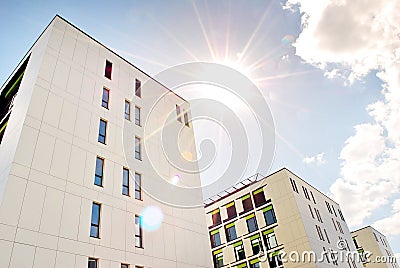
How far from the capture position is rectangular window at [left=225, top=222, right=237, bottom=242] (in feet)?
135

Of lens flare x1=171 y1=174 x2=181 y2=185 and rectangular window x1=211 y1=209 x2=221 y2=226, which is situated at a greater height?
rectangular window x1=211 y1=209 x2=221 y2=226

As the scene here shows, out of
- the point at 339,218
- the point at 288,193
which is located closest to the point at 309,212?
the point at 288,193

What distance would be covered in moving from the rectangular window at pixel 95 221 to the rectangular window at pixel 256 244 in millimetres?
26533

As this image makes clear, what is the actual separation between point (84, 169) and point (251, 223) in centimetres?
2812

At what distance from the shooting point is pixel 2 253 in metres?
12.3

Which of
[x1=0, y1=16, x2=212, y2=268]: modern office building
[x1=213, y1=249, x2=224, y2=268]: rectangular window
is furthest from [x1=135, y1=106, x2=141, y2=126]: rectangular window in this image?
[x1=213, y1=249, x2=224, y2=268]: rectangular window

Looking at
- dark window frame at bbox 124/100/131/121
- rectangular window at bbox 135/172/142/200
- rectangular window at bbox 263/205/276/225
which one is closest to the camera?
rectangular window at bbox 135/172/142/200

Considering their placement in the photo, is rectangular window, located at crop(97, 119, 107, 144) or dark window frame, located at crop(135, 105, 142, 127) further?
dark window frame, located at crop(135, 105, 142, 127)

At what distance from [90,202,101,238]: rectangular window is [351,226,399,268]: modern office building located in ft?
179

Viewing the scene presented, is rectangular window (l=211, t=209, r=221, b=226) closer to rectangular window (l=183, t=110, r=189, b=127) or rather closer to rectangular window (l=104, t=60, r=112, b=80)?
rectangular window (l=183, t=110, r=189, b=127)

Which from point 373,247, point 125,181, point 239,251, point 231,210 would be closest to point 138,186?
point 125,181

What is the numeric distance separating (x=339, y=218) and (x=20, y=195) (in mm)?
46702

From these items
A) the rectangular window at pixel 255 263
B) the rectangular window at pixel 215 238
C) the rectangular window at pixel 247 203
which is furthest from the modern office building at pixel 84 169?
the rectangular window at pixel 215 238

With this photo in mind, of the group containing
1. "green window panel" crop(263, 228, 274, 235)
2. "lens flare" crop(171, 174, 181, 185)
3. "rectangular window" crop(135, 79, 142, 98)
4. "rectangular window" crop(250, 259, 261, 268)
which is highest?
"rectangular window" crop(135, 79, 142, 98)
